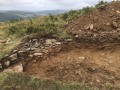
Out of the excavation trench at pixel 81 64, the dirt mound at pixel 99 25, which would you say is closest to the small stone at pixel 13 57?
the excavation trench at pixel 81 64

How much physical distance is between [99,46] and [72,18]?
13.9 ft

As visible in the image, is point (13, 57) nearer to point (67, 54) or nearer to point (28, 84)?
point (28, 84)

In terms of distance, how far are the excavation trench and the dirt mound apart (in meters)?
0.49

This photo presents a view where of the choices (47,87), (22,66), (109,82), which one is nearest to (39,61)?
(22,66)

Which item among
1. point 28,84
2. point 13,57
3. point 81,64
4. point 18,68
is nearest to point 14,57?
point 13,57

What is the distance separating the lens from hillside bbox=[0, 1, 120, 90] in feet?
47.1

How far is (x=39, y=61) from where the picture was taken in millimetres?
15977

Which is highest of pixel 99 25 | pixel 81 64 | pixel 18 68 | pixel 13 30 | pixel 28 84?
pixel 99 25

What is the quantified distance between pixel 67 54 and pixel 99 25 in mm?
2685

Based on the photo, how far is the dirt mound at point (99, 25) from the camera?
16141mm

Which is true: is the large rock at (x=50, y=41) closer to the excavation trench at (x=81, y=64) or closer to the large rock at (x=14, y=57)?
the excavation trench at (x=81, y=64)

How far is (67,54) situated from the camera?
52.6 ft

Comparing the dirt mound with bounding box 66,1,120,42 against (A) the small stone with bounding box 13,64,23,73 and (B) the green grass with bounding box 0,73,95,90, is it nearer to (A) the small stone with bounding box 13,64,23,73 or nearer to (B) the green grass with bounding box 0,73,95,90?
(B) the green grass with bounding box 0,73,95,90

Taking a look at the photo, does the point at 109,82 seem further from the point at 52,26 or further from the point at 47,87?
the point at 52,26
